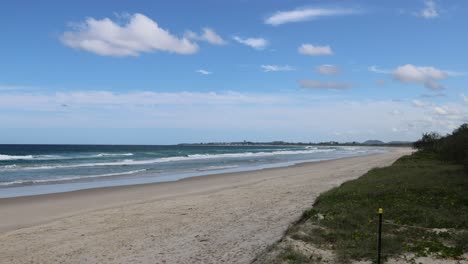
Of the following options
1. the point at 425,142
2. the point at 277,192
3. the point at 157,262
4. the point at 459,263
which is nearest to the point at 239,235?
the point at 157,262

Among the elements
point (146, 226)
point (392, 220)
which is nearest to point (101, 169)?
point (146, 226)

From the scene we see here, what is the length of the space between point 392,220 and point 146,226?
549 centimetres

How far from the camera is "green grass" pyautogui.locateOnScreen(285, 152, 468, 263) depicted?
7.55m

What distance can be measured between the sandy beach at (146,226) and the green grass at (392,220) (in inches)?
36.1

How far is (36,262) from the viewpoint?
26.2 feet

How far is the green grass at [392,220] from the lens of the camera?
7551mm

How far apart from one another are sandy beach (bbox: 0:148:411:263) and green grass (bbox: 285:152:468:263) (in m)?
0.92

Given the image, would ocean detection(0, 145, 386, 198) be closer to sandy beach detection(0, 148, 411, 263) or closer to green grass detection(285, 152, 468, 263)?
sandy beach detection(0, 148, 411, 263)

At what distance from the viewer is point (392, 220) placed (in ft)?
31.6

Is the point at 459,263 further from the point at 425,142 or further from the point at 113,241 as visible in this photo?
the point at 425,142

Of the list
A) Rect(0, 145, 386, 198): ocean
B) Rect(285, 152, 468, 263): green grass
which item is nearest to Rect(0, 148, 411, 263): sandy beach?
Rect(285, 152, 468, 263): green grass

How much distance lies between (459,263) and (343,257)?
5.43ft

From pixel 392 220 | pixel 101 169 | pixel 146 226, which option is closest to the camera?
pixel 392 220

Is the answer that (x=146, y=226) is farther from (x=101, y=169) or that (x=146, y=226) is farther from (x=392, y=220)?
(x=101, y=169)
